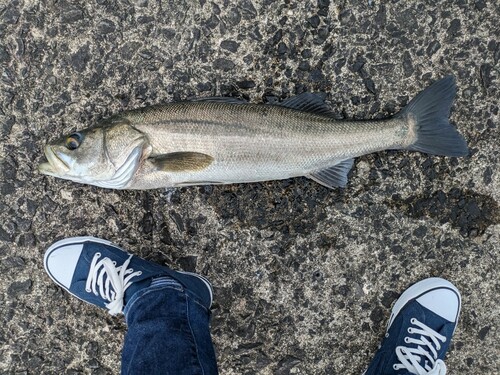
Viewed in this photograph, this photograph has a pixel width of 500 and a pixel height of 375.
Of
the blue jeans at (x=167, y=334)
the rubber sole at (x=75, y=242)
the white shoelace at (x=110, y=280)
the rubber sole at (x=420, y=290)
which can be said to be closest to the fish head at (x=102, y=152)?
the rubber sole at (x=75, y=242)

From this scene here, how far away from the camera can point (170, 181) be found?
9.20 feet

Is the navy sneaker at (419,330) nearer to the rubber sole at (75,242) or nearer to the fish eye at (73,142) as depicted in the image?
the rubber sole at (75,242)

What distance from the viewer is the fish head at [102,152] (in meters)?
2.70

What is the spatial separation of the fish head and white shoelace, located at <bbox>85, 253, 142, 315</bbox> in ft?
2.35

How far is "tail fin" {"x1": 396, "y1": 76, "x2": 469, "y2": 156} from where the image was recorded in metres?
2.91

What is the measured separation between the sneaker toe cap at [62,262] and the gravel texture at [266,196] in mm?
106

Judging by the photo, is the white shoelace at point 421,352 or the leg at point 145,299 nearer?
the leg at point 145,299

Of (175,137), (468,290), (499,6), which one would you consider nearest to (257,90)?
(175,137)

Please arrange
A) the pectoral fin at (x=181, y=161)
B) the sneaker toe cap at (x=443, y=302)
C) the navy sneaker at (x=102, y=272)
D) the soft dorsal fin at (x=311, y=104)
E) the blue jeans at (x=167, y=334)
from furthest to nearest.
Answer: the sneaker toe cap at (x=443, y=302) → the navy sneaker at (x=102, y=272) → the soft dorsal fin at (x=311, y=104) → the pectoral fin at (x=181, y=161) → the blue jeans at (x=167, y=334)

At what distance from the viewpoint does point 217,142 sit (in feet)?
8.87

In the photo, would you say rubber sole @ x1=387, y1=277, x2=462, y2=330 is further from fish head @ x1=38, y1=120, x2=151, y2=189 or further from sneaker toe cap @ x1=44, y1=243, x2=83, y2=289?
sneaker toe cap @ x1=44, y1=243, x2=83, y2=289

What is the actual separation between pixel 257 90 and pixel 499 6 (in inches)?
72.0

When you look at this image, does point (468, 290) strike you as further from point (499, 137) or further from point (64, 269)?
point (64, 269)

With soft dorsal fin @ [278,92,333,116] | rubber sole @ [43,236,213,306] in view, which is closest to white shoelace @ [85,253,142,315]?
rubber sole @ [43,236,213,306]
